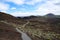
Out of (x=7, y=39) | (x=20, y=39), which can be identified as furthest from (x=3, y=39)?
(x=20, y=39)

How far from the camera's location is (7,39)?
47625 mm

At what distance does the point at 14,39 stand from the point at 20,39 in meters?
1.91

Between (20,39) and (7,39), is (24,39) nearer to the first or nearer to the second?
(20,39)

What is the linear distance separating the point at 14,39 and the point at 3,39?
3254mm

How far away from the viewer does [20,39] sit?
47.6 meters

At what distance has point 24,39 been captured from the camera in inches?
1881

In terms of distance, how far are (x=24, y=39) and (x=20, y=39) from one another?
1063 millimetres

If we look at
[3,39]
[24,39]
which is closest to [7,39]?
[3,39]

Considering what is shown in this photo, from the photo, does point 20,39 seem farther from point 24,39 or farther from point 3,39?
point 3,39

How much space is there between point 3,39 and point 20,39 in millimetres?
4448

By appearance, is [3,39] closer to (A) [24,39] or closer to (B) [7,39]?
(B) [7,39]

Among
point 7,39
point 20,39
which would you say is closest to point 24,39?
point 20,39

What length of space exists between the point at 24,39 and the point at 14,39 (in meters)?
2.83
